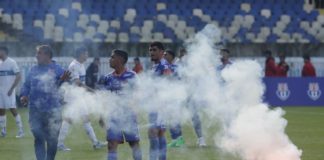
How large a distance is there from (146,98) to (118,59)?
1.39 m

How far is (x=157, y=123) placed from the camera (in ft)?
48.5

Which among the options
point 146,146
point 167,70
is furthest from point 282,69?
point 167,70

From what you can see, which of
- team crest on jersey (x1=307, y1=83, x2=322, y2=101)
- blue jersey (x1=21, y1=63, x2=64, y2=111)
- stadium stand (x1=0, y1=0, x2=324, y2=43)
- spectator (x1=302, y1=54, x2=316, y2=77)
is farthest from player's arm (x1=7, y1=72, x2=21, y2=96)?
spectator (x1=302, y1=54, x2=316, y2=77)

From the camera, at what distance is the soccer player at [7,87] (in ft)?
68.4

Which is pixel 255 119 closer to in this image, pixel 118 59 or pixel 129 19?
pixel 118 59

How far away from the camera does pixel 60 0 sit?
32875 millimetres

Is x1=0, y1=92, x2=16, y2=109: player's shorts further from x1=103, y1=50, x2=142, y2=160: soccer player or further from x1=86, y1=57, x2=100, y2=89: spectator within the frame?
x1=103, y1=50, x2=142, y2=160: soccer player

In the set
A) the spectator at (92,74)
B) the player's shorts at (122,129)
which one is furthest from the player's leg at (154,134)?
the spectator at (92,74)

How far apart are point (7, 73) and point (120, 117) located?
8.73 metres

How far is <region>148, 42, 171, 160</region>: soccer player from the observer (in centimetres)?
→ 1469

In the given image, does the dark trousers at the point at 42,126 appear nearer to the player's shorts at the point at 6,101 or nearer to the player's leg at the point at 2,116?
the player's leg at the point at 2,116

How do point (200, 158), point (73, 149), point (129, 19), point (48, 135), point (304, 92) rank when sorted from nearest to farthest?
point (48, 135) < point (200, 158) < point (73, 149) < point (304, 92) < point (129, 19)

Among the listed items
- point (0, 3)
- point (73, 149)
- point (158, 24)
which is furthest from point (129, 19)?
point (73, 149)

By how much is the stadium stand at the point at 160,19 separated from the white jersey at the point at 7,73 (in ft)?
30.0
